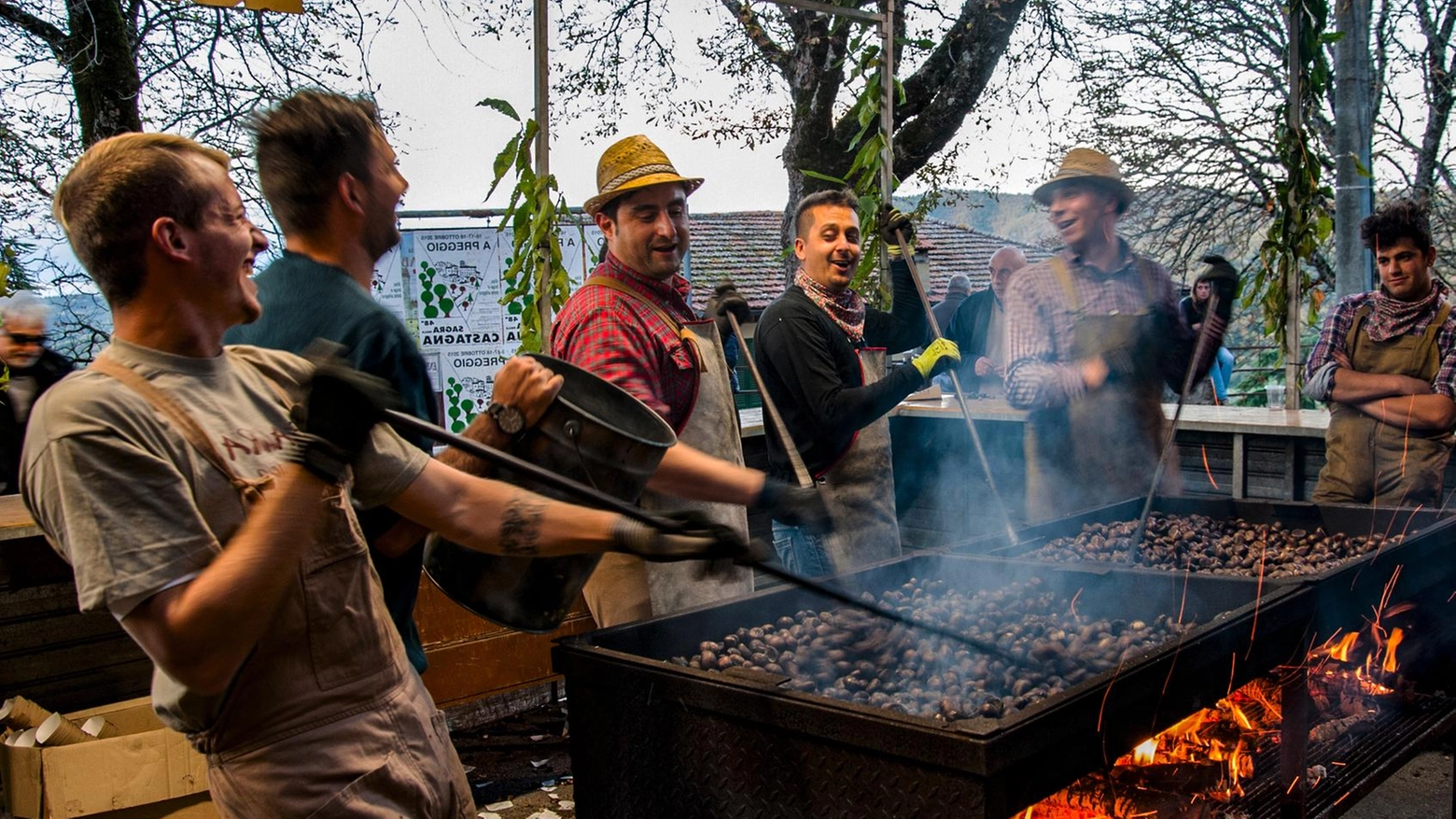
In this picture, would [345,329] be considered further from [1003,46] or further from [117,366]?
[1003,46]

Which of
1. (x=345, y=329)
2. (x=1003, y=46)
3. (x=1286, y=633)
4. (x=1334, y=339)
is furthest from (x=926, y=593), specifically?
(x=1003, y=46)

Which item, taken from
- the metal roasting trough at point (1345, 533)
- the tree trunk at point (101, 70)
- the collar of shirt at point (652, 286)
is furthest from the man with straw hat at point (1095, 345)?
the tree trunk at point (101, 70)

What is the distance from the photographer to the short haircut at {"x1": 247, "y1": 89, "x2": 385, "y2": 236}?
6.51ft

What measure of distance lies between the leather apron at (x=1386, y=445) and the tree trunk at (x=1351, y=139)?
288cm

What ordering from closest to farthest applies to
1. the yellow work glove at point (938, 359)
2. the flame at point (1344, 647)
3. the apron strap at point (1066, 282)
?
the flame at point (1344, 647), the yellow work glove at point (938, 359), the apron strap at point (1066, 282)

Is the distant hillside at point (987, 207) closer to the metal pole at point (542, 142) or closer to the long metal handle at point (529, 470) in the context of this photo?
the metal pole at point (542, 142)

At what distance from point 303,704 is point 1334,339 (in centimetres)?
494

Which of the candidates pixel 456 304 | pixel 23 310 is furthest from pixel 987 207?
pixel 23 310

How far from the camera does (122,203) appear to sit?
151 centimetres

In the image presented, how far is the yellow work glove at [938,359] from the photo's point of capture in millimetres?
4109

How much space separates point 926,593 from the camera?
329 cm

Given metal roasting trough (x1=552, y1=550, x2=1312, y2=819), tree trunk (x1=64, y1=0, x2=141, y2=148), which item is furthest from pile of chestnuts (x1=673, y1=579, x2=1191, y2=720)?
tree trunk (x1=64, y1=0, x2=141, y2=148)

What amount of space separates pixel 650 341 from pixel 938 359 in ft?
4.98

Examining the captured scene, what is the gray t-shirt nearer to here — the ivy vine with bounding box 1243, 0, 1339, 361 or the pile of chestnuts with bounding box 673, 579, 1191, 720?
the pile of chestnuts with bounding box 673, 579, 1191, 720
